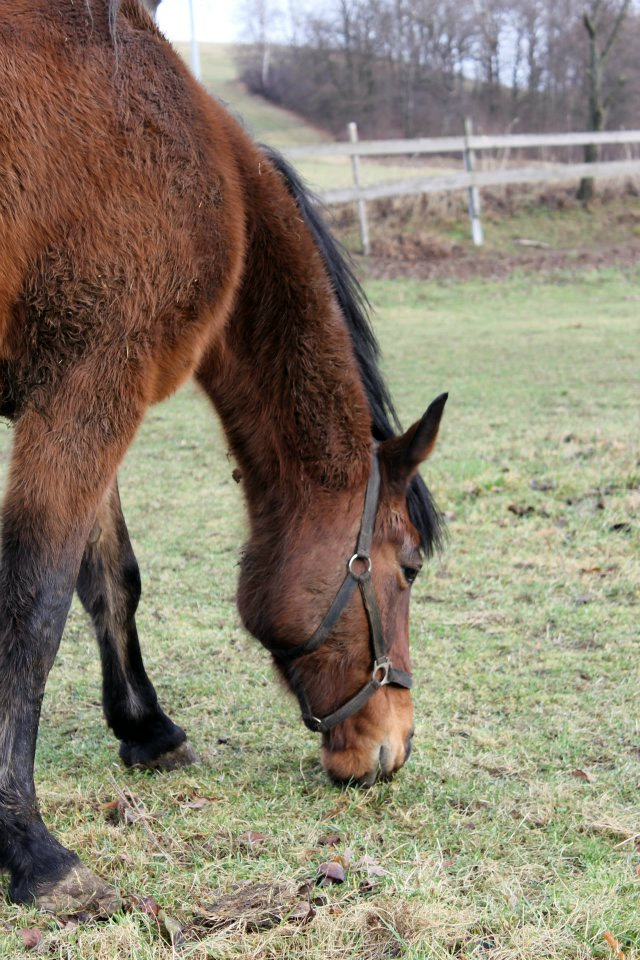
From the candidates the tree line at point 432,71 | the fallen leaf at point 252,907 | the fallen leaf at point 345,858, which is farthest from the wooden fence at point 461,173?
the fallen leaf at point 252,907

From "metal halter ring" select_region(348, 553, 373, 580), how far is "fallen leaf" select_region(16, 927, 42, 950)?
134 centimetres

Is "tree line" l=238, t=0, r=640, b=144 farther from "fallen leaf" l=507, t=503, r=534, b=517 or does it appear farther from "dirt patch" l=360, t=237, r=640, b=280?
"fallen leaf" l=507, t=503, r=534, b=517

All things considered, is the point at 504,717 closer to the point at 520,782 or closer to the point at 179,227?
the point at 520,782

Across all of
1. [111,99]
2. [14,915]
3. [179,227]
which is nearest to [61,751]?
[14,915]

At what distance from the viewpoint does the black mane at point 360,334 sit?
317 centimetres

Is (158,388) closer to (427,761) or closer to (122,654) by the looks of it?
(122,654)

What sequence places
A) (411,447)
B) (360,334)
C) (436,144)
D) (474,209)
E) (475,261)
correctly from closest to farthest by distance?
(411,447) < (360,334) < (475,261) < (436,144) < (474,209)

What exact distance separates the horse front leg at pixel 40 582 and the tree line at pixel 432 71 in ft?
98.4

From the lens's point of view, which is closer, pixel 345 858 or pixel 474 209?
pixel 345 858

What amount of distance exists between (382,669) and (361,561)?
1.19 feet

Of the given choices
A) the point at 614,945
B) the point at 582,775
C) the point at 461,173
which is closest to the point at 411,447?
the point at 582,775

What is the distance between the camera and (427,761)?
11.0ft

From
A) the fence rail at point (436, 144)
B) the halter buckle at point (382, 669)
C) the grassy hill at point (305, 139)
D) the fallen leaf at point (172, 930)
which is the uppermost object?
the grassy hill at point (305, 139)

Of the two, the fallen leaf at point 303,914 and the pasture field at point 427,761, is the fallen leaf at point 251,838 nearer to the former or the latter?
the pasture field at point 427,761
